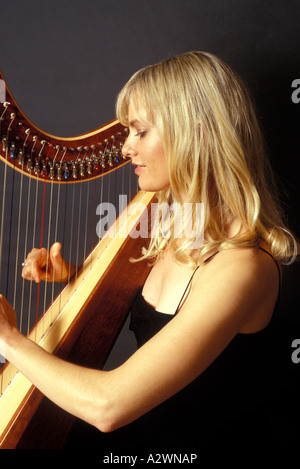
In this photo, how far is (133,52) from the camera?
1824 millimetres

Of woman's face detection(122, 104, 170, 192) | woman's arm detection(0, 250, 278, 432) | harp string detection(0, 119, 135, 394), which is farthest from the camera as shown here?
harp string detection(0, 119, 135, 394)

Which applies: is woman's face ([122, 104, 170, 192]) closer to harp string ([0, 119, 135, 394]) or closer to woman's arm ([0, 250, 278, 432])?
woman's arm ([0, 250, 278, 432])

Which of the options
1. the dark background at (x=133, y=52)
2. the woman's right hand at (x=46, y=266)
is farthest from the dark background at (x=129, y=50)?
the woman's right hand at (x=46, y=266)

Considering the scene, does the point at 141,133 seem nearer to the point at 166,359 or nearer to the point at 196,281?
the point at 196,281

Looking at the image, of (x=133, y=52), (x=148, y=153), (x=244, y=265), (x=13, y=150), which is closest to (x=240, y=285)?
(x=244, y=265)

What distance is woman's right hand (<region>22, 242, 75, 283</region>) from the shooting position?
4.74 feet

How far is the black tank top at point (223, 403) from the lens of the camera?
1113 millimetres

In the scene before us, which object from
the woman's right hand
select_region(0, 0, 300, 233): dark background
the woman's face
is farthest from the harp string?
the woman's face

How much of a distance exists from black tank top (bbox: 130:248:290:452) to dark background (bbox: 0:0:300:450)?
1.32ft

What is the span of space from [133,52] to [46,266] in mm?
914

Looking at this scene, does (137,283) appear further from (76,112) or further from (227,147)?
(76,112)

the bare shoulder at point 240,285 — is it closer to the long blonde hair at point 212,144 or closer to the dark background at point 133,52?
the long blonde hair at point 212,144

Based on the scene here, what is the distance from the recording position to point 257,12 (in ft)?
4.93

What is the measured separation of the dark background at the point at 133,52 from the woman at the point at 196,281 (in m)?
0.35
